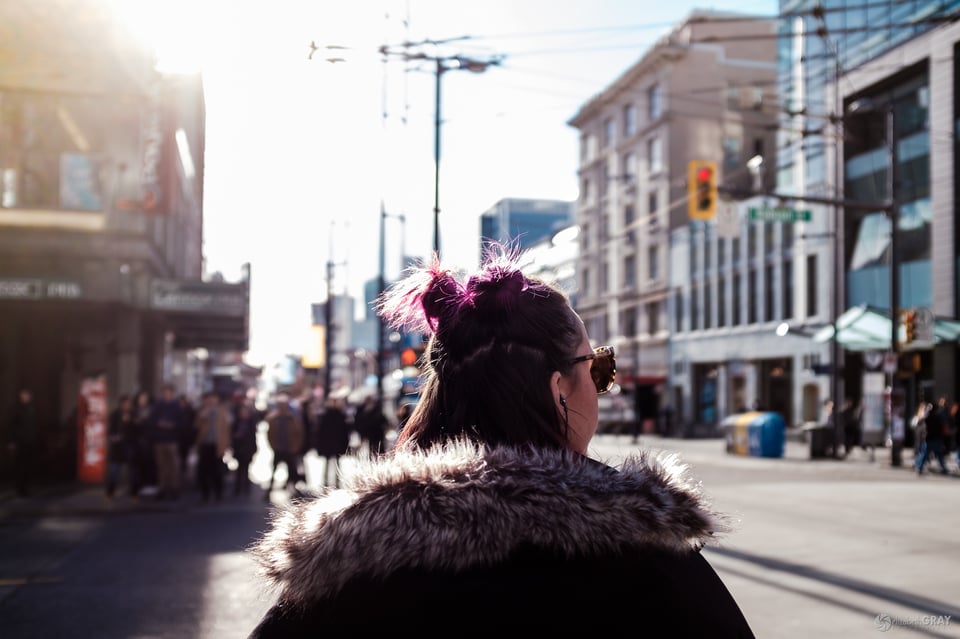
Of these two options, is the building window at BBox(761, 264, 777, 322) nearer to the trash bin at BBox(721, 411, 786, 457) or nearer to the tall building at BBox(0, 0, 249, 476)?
the trash bin at BBox(721, 411, 786, 457)

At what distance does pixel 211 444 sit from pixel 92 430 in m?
3.43

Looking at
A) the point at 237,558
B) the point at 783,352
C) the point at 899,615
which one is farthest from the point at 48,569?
the point at 783,352

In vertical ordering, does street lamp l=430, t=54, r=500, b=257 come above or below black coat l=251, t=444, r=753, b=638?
above

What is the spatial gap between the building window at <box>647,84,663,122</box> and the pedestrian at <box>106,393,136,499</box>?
43.9 m

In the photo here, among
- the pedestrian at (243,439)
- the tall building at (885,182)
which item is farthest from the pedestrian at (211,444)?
the tall building at (885,182)

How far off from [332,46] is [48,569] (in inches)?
355

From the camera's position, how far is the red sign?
58.9ft

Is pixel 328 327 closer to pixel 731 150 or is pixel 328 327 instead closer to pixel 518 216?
pixel 518 216

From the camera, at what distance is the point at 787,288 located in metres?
42.6

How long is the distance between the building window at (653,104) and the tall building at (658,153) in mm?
57

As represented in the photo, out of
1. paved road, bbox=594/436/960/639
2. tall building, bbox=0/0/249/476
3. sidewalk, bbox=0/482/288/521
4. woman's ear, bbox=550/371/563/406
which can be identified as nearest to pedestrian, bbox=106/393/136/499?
sidewalk, bbox=0/482/288/521

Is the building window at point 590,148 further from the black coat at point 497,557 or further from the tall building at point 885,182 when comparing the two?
the black coat at point 497,557

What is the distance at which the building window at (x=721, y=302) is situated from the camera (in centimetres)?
4841

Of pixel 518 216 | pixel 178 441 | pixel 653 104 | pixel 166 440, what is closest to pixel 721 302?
pixel 653 104
